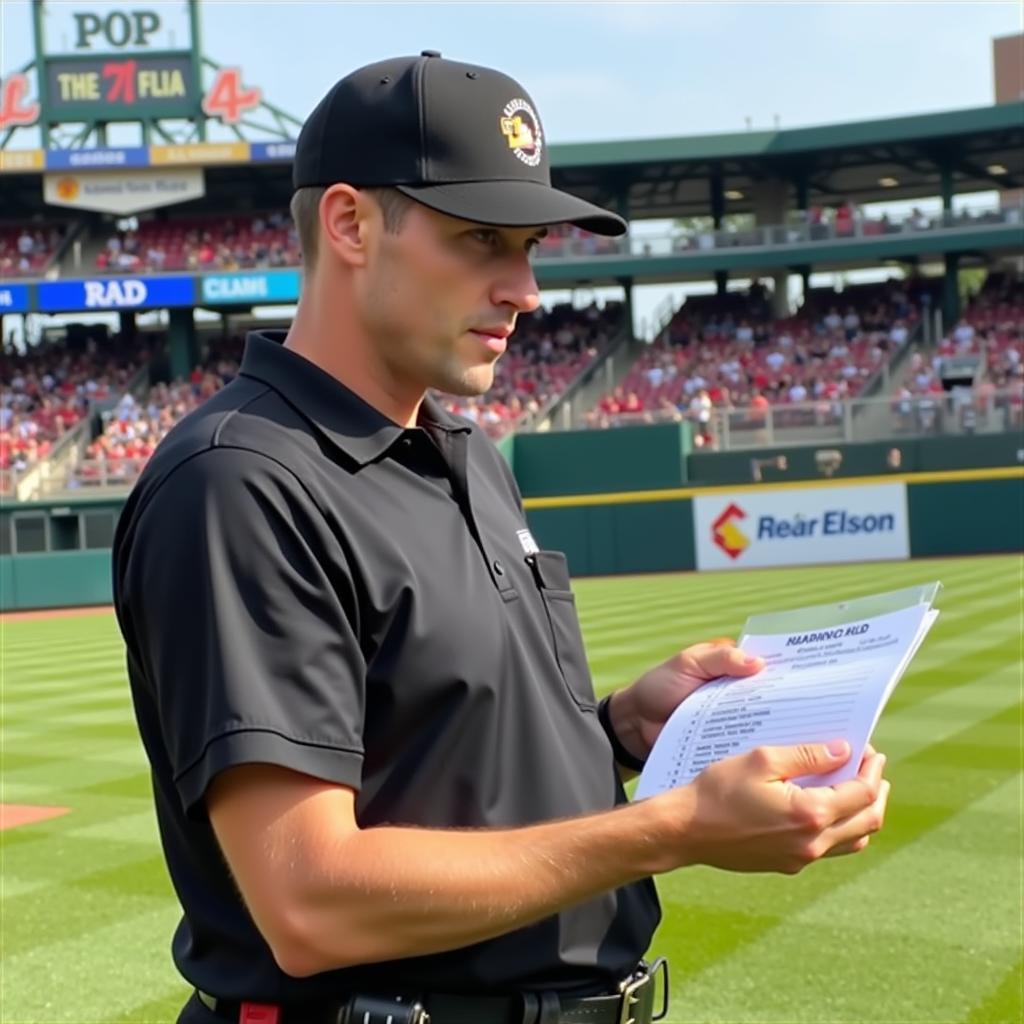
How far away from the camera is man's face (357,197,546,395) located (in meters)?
1.95

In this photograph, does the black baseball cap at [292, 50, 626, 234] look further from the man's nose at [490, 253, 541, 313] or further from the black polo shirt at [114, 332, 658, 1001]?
the black polo shirt at [114, 332, 658, 1001]

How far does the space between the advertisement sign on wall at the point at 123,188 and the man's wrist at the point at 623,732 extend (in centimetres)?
4109

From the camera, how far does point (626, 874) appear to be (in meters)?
1.76

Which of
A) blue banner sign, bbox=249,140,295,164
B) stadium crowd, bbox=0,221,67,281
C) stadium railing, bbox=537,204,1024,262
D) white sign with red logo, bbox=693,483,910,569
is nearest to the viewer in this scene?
white sign with red logo, bbox=693,483,910,569

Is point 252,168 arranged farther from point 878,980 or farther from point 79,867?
point 878,980

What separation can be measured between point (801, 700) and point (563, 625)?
43 centimetres

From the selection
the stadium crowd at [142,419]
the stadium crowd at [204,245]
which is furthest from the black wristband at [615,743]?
the stadium crowd at [204,245]

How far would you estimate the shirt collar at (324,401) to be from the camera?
1.94m

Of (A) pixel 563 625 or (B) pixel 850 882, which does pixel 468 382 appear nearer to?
(A) pixel 563 625

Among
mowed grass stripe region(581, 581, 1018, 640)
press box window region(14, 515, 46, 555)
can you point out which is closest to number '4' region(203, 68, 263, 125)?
press box window region(14, 515, 46, 555)

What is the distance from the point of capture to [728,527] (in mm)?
29391

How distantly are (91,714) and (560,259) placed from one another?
28211mm

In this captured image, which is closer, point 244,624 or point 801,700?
point 244,624

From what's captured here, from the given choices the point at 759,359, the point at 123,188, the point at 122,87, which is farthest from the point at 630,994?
the point at 122,87
